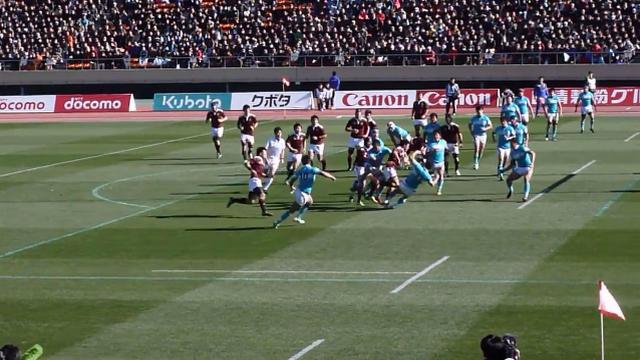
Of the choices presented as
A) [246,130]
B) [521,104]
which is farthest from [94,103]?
[521,104]

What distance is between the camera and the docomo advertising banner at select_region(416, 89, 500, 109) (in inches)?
2802

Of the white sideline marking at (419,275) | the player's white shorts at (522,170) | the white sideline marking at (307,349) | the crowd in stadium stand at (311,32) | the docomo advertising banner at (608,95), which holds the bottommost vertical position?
the docomo advertising banner at (608,95)

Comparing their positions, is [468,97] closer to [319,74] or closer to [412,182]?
[319,74]

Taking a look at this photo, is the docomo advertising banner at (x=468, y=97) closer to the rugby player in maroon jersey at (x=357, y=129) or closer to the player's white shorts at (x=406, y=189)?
the rugby player in maroon jersey at (x=357, y=129)

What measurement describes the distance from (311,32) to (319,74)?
347 cm

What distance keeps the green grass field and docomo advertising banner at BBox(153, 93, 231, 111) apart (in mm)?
30460

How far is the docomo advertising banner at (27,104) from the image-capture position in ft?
253

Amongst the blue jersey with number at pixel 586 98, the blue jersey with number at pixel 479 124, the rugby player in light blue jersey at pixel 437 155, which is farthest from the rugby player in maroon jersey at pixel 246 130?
the blue jersey with number at pixel 586 98

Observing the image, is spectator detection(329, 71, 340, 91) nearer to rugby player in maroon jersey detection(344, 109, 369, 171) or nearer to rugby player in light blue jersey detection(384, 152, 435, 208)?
rugby player in maroon jersey detection(344, 109, 369, 171)

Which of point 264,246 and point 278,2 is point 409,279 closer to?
point 264,246

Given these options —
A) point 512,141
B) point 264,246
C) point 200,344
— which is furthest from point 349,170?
point 200,344

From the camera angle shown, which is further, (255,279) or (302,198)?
(302,198)

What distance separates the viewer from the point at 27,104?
7762 cm

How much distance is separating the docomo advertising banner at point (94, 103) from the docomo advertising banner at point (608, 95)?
23.6 meters
